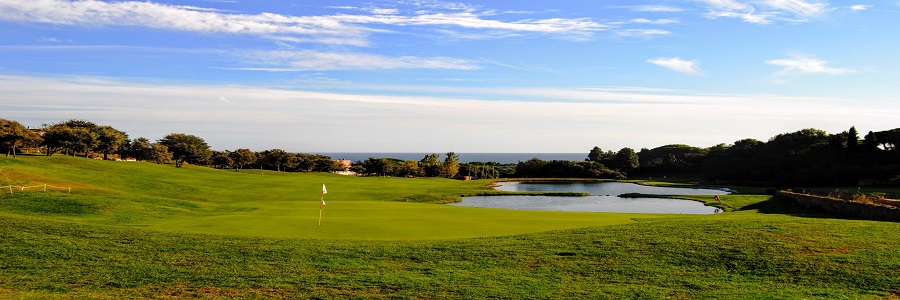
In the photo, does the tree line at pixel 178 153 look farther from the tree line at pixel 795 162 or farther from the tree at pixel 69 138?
the tree line at pixel 795 162

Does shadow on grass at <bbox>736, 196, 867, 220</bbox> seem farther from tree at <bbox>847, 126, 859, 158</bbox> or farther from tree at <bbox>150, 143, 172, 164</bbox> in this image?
tree at <bbox>150, 143, 172, 164</bbox>

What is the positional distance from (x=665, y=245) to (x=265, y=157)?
95.5 meters

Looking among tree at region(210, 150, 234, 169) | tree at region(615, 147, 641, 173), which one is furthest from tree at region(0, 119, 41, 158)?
tree at region(615, 147, 641, 173)

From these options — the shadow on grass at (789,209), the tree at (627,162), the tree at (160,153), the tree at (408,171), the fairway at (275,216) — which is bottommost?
the fairway at (275,216)

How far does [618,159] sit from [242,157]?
74.2 meters

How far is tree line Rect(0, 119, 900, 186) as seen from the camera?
219 feet

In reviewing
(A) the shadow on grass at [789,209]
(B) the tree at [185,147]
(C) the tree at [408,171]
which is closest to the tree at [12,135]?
(B) the tree at [185,147]

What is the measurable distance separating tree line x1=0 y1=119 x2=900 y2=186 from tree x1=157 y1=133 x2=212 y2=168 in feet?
0.47

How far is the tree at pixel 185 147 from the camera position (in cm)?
8550

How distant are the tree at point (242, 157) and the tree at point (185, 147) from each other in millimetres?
4802

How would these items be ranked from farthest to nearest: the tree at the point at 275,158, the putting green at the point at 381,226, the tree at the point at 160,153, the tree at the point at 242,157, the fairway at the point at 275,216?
the tree at the point at 275,158, the tree at the point at 242,157, the tree at the point at 160,153, the fairway at the point at 275,216, the putting green at the point at 381,226

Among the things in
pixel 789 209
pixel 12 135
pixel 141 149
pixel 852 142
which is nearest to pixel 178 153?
pixel 141 149

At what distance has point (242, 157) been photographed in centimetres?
9706

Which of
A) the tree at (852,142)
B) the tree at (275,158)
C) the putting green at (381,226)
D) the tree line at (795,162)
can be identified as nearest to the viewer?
the putting green at (381,226)
